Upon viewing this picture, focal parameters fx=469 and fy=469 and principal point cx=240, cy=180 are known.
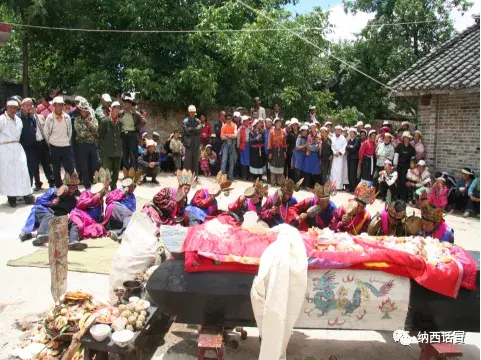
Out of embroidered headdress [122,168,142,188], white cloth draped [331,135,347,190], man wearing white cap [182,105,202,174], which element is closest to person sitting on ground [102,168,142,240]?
embroidered headdress [122,168,142,188]

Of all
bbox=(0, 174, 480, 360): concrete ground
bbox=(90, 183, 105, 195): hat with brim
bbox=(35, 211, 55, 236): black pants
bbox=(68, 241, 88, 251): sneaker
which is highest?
bbox=(90, 183, 105, 195): hat with brim

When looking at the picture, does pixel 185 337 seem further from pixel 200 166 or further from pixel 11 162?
pixel 200 166

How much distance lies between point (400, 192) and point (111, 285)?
7338mm

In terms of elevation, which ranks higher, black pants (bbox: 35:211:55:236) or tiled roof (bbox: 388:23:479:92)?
tiled roof (bbox: 388:23:479:92)

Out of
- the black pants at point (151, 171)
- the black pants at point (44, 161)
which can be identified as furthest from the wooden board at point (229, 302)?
the black pants at point (151, 171)

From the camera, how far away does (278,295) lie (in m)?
3.08

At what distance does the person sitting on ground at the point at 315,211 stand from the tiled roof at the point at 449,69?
5499 mm

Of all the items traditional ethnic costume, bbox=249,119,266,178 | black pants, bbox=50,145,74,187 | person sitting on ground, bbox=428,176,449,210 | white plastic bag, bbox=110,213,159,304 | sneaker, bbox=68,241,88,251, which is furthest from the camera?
traditional ethnic costume, bbox=249,119,266,178

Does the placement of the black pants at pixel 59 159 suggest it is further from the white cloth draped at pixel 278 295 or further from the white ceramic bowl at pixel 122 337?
the white cloth draped at pixel 278 295

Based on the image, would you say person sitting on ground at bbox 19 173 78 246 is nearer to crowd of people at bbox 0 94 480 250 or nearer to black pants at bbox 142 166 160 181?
crowd of people at bbox 0 94 480 250

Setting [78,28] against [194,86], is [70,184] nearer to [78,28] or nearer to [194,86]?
[194,86]

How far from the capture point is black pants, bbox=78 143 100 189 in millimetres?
8656

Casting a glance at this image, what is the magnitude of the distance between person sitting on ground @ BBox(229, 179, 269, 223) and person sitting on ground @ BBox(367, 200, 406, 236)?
5.31 feet

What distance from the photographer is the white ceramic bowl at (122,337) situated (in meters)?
3.15
